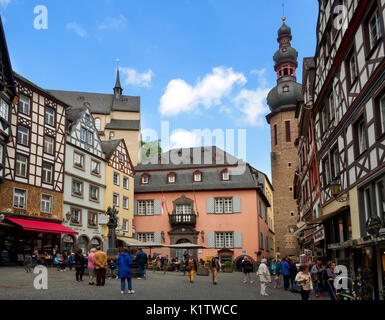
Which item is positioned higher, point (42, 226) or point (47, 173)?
point (47, 173)

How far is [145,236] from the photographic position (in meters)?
44.6

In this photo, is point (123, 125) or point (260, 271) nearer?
point (260, 271)

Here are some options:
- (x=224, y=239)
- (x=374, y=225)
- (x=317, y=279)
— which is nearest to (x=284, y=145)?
(x=224, y=239)

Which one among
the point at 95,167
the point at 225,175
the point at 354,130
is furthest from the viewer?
the point at 225,175

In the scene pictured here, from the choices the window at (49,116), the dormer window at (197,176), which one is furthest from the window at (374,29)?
the dormer window at (197,176)

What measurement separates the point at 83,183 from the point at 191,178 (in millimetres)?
13387

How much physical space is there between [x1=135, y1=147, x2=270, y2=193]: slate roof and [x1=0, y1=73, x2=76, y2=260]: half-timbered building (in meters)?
14.7

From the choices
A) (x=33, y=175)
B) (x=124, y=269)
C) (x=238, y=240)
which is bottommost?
(x=124, y=269)

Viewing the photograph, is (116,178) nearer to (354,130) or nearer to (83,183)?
(83,183)

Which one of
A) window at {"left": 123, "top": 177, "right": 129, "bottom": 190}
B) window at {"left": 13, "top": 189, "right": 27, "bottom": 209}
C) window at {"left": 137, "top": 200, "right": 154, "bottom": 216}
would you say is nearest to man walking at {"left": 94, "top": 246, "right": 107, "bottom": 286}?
window at {"left": 13, "top": 189, "right": 27, "bottom": 209}

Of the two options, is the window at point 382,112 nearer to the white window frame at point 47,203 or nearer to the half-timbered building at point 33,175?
the half-timbered building at point 33,175

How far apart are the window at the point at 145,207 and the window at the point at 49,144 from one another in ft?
51.4
